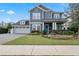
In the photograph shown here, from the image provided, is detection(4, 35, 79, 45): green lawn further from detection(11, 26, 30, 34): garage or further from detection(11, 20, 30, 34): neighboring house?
detection(11, 20, 30, 34): neighboring house

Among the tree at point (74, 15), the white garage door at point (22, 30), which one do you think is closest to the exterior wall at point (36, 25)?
the white garage door at point (22, 30)

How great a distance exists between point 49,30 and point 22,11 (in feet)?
7.59

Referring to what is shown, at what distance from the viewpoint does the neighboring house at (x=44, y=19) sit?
711 inches

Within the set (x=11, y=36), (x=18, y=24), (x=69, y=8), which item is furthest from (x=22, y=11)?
(x=69, y=8)

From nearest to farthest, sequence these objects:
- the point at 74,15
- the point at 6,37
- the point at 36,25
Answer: the point at 74,15, the point at 36,25, the point at 6,37

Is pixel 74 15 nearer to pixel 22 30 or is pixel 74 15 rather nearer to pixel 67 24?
pixel 67 24

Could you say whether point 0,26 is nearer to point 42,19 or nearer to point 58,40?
point 42,19

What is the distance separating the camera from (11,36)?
1833 cm

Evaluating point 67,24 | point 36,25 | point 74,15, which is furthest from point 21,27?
point 74,15

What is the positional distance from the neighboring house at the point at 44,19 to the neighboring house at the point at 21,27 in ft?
1.19

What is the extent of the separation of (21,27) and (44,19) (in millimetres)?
Answer: 1767

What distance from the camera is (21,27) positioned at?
59.2ft

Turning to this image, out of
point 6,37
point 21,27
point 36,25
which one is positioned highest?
point 36,25

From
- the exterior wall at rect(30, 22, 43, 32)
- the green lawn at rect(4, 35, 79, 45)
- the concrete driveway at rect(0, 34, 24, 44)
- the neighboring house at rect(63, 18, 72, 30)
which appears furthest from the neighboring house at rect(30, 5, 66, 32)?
the concrete driveway at rect(0, 34, 24, 44)
